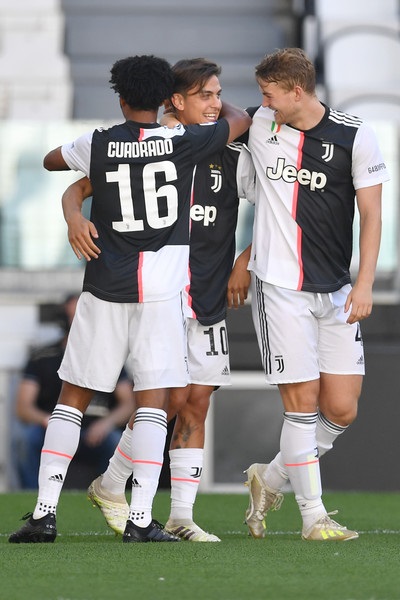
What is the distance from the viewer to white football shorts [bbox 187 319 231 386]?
16.7 ft

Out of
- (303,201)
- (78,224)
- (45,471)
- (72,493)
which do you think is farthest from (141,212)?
(72,493)

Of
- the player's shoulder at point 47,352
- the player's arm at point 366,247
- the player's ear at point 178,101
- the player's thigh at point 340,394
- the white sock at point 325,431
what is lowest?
the player's shoulder at point 47,352

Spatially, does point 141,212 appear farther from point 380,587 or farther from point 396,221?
point 396,221

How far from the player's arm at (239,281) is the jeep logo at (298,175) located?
13.7 inches

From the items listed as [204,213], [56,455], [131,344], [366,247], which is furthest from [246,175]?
[56,455]

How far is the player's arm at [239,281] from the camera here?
5148 mm

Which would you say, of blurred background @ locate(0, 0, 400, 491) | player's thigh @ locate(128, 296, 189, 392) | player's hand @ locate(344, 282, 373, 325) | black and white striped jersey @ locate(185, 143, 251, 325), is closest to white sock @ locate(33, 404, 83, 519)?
player's thigh @ locate(128, 296, 189, 392)

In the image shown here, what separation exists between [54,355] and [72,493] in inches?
38.5

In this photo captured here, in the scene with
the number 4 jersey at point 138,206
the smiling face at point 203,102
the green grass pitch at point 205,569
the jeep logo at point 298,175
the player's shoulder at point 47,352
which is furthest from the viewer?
the player's shoulder at point 47,352

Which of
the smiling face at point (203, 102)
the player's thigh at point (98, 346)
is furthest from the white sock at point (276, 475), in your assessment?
the smiling face at point (203, 102)

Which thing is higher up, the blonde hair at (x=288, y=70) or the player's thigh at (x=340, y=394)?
the blonde hair at (x=288, y=70)

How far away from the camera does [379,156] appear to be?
4.91m

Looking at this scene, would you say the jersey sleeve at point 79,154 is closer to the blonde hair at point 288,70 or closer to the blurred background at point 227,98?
the blonde hair at point 288,70

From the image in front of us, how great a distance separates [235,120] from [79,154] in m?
0.61
